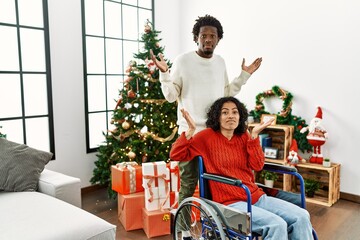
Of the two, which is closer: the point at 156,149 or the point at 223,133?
the point at 223,133

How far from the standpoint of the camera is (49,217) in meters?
1.94

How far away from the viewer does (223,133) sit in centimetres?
210

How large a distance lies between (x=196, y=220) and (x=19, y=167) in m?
1.30

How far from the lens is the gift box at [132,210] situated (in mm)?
2762

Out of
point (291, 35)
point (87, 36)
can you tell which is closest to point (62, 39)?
point (87, 36)

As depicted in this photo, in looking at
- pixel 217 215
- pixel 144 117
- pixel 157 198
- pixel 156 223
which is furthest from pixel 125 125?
pixel 217 215

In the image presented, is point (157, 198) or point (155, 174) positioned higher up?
point (155, 174)

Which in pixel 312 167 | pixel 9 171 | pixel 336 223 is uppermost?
pixel 9 171

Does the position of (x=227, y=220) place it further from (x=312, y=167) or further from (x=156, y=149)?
(x=312, y=167)

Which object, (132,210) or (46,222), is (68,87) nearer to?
(132,210)

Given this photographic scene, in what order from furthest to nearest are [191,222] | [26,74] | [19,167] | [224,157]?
[26,74] < [19,167] < [191,222] < [224,157]

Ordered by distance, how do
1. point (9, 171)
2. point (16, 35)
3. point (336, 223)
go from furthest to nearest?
point (16, 35), point (336, 223), point (9, 171)

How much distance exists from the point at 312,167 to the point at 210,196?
1870 mm

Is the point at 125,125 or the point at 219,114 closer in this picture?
the point at 219,114
